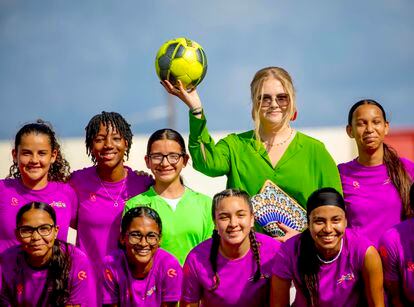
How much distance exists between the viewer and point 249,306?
6711 millimetres

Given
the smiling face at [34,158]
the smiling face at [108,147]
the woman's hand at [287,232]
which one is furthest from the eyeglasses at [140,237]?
the woman's hand at [287,232]

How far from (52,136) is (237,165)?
5.43 feet

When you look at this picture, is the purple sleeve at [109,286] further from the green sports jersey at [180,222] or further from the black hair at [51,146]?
the black hair at [51,146]

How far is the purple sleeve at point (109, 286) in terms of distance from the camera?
677cm

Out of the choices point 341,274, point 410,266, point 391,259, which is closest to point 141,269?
point 341,274

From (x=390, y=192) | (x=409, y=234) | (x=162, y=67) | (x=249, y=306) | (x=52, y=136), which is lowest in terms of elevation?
(x=249, y=306)

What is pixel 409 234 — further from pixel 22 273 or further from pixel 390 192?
pixel 22 273

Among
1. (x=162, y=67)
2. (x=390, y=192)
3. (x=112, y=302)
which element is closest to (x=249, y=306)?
(x=112, y=302)

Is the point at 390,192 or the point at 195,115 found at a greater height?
the point at 195,115

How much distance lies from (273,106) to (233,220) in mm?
1160

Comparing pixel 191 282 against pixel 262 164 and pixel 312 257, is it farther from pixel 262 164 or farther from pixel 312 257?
pixel 262 164

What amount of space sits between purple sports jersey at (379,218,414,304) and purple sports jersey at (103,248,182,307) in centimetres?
168

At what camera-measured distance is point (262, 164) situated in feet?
23.4

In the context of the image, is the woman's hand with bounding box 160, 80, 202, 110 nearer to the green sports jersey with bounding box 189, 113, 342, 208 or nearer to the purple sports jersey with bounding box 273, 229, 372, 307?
the green sports jersey with bounding box 189, 113, 342, 208
